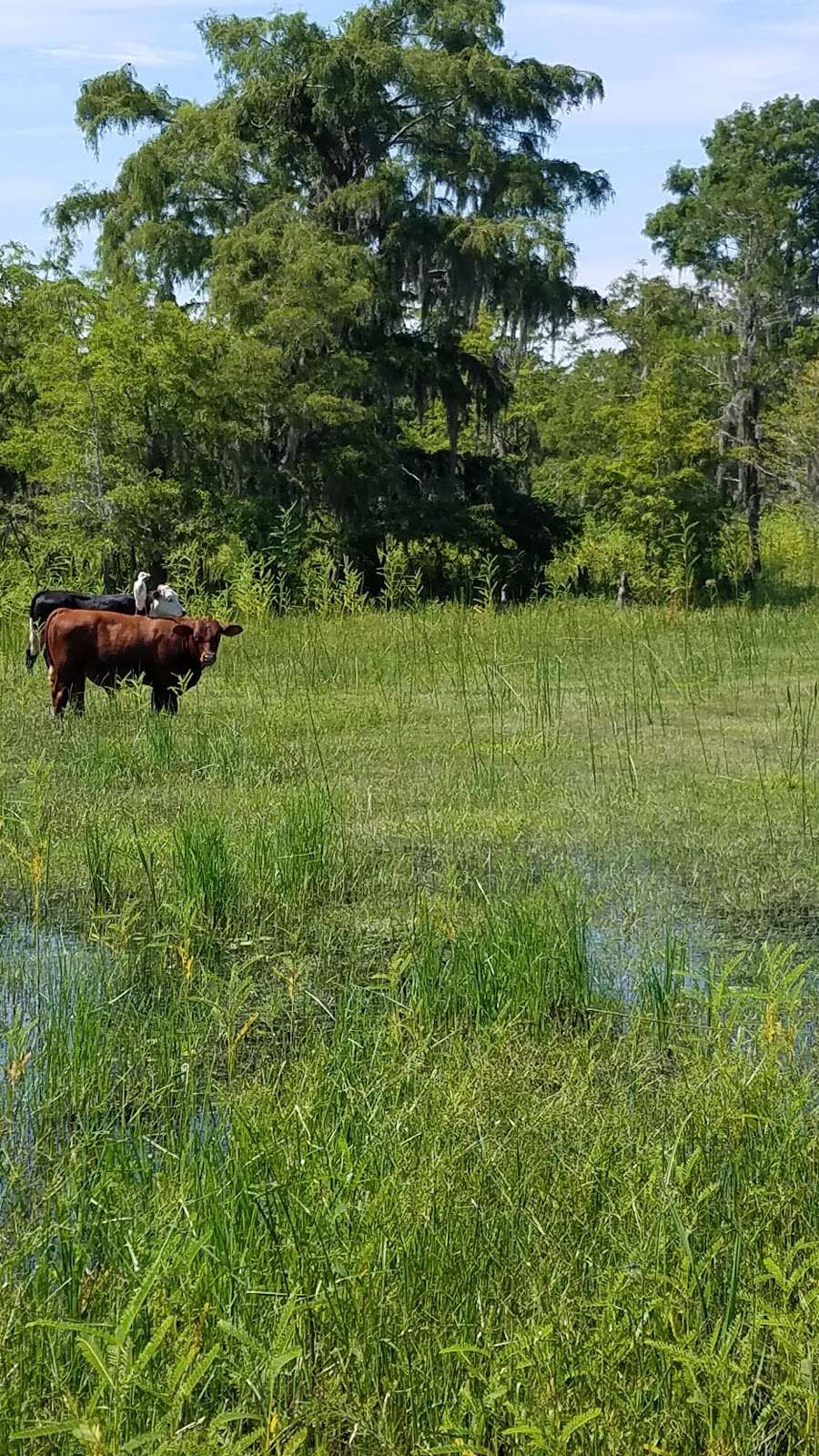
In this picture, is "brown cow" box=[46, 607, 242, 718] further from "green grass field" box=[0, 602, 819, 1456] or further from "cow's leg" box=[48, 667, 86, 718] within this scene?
"green grass field" box=[0, 602, 819, 1456]

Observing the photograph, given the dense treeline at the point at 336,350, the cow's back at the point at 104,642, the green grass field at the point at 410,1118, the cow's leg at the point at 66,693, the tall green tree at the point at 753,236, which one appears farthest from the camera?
the tall green tree at the point at 753,236

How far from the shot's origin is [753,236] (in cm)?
2847

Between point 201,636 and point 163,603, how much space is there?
58.0 inches

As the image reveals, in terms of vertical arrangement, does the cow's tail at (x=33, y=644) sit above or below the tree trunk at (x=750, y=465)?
below

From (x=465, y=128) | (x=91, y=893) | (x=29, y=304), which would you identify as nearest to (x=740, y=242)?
(x=465, y=128)

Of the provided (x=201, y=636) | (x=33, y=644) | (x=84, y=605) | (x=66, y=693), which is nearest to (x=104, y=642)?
(x=66, y=693)

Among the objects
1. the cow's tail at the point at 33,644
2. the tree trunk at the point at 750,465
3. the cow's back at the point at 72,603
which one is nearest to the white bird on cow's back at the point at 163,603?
the cow's back at the point at 72,603

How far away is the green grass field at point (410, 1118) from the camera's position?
2354 millimetres

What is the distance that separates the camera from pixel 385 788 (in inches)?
310

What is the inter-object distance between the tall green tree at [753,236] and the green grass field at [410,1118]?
70.9 feet

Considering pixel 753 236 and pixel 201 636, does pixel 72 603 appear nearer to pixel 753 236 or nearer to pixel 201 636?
pixel 201 636

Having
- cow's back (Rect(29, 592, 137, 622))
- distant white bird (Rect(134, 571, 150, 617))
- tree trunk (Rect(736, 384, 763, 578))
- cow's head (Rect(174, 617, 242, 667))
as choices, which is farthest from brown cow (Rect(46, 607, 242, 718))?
tree trunk (Rect(736, 384, 763, 578))

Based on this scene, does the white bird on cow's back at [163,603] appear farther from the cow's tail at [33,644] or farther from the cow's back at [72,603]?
the cow's tail at [33,644]

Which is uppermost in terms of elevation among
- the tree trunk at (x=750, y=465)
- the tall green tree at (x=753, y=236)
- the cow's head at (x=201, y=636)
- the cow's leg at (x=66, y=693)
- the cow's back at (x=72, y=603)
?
the tall green tree at (x=753, y=236)
